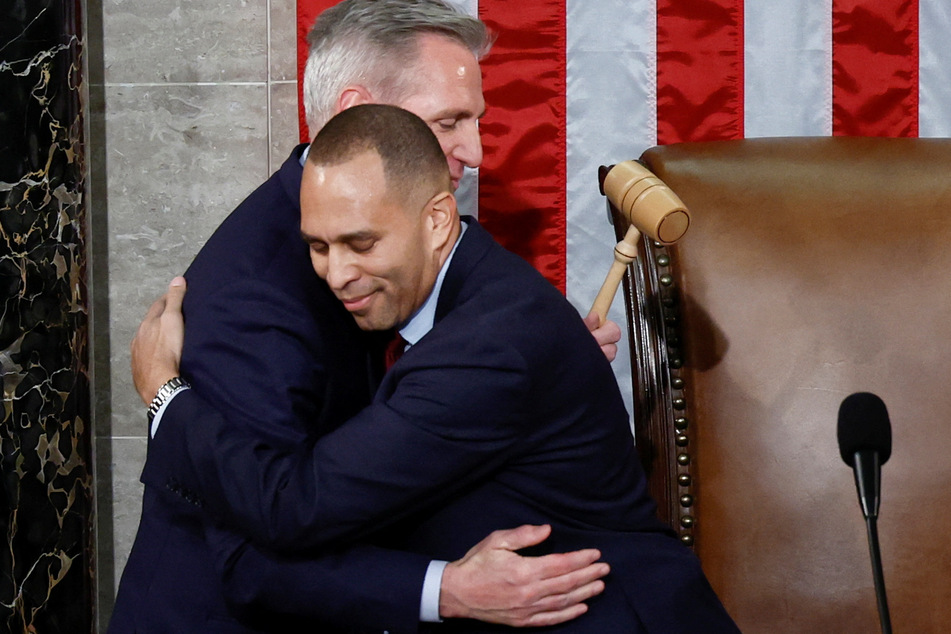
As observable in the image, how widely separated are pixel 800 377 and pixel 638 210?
53 centimetres

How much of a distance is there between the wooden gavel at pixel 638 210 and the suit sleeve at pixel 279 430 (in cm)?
71

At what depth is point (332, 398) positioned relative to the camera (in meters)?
1.84

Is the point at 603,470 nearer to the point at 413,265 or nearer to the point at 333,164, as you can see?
the point at 413,265

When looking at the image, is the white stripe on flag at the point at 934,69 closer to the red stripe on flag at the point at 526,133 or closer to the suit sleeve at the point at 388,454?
the red stripe on flag at the point at 526,133

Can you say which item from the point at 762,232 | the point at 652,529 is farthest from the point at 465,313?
the point at 762,232

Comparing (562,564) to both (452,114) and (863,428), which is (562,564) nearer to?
(863,428)

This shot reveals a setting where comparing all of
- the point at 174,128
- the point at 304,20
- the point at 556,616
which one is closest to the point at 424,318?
the point at 556,616

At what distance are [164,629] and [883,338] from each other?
155cm

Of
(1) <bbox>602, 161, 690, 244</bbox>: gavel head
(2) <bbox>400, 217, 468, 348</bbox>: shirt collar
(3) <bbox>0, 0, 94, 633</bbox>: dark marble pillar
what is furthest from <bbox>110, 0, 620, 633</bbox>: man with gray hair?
(3) <bbox>0, 0, 94, 633</bbox>: dark marble pillar

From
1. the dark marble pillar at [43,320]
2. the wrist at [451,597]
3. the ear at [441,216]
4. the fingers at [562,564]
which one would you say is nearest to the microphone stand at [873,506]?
the fingers at [562,564]

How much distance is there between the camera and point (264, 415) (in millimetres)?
1693

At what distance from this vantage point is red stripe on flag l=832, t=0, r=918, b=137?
2.88 m

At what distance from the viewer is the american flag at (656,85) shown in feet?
9.49

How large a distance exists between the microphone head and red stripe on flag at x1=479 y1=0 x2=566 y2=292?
1.69 m
